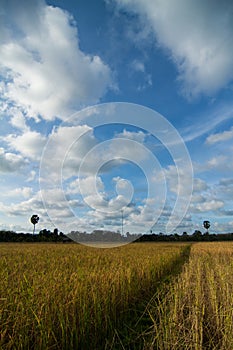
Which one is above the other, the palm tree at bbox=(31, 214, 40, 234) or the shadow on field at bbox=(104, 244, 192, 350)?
the palm tree at bbox=(31, 214, 40, 234)

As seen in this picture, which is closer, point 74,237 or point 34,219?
point 74,237

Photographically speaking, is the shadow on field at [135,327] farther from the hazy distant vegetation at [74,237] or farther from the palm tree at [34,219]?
the palm tree at [34,219]

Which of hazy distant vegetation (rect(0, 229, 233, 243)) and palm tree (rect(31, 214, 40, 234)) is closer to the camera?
hazy distant vegetation (rect(0, 229, 233, 243))

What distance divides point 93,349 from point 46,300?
0.78 meters

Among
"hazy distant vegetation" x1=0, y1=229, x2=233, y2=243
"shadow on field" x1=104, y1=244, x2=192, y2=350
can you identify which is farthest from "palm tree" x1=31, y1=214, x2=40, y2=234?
"shadow on field" x1=104, y1=244, x2=192, y2=350

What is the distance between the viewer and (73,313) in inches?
147

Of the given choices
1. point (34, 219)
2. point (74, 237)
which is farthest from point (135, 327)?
point (34, 219)

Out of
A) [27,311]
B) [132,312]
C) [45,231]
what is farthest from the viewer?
[45,231]

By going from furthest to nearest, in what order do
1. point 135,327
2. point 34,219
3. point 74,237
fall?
point 34,219 < point 74,237 < point 135,327

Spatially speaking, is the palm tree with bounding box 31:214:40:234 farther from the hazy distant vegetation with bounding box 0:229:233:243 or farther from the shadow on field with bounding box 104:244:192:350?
the shadow on field with bounding box 104:244:192:350

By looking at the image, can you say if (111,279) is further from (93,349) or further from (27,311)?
(27,311)

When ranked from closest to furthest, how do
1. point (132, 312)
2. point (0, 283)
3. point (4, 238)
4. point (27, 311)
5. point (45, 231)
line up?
Result: point (27, 311) < point (0, 283) < point (132, 312) < point (4, 238) < point (45, 231)

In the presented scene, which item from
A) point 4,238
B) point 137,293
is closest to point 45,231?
point 4,238

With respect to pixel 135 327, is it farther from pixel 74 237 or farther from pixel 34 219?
pixel 34 219
